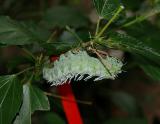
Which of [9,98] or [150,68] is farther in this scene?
[150,68]

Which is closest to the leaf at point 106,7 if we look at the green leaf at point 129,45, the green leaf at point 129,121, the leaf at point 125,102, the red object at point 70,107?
the green leaf at point 129,45

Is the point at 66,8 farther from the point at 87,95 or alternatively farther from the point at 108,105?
the point at 108,105

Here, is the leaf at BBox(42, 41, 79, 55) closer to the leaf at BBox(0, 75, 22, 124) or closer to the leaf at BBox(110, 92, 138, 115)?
the leaf at BBox(0, 75, 22, 124)

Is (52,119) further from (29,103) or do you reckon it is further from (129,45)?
(129,45)

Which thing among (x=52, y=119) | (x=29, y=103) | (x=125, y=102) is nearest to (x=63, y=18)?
(x=52, y=119)

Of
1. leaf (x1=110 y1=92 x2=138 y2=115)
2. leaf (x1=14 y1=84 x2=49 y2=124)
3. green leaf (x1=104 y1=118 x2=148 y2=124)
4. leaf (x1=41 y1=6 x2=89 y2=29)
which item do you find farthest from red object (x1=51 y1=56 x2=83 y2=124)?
leaf (x1=110 y1=92 x2=138 y2=115)
